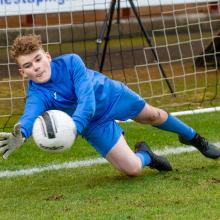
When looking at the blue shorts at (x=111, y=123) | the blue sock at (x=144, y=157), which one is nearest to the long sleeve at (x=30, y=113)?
the blue shorts at (x=111, y=123)

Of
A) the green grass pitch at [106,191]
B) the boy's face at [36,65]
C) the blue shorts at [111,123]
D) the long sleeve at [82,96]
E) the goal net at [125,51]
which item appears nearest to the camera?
the green grass pitch at [106,191]

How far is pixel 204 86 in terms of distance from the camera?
1095 centimetres

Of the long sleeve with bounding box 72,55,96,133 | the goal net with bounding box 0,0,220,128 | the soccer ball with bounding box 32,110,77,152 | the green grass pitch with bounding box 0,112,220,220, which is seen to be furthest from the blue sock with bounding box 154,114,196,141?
the goal net with bounding box 0,0,220,128

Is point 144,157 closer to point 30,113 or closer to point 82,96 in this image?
point 82,96

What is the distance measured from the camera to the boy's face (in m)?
5.51

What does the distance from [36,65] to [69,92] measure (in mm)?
335

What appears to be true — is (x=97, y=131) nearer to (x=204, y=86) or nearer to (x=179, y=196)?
(x=179, y=196)

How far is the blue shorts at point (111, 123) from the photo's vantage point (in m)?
5.85

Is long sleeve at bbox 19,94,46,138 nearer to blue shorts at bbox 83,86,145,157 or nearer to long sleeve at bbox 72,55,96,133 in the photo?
long sleeve at bbox 72,55,96,133

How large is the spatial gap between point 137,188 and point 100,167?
3.39ft

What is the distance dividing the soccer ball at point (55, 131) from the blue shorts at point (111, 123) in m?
0.65

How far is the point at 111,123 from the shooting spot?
234 inches

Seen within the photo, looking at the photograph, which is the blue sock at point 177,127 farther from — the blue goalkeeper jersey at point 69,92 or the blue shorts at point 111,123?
the blue goalkeeper jersey at point 69,92

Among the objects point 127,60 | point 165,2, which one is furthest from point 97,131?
point 127,60
